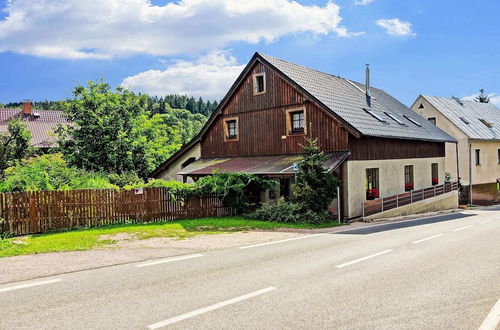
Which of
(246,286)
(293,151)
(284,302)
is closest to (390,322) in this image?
(284,302)

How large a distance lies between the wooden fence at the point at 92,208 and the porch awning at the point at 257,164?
2.65m

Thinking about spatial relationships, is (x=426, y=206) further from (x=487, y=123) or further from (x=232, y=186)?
(x=487, y=123)

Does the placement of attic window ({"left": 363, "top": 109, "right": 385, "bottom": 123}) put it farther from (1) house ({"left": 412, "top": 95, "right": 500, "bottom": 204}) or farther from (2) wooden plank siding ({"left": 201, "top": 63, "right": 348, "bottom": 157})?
(1) house ({"left": 412, "top": 95, "right": 500, "bottom": 204})

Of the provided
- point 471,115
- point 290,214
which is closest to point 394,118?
point 290,214

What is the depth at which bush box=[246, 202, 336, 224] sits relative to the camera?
55.8 feet

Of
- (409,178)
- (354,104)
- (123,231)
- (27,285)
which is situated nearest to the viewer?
(27,285)

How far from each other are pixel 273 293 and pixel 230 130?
19955 millimetres

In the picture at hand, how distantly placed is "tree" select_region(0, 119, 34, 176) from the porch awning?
14310 millimetres

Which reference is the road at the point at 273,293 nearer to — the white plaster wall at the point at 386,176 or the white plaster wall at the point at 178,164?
the white plaster wall at the point at 386,176

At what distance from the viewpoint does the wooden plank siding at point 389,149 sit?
2043 cm

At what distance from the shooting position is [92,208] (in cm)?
1500

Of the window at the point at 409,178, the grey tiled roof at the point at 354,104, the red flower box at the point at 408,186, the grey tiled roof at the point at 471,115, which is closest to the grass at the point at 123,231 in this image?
the grey tiled roof at the point at 354,104

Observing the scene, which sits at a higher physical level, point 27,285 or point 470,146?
point 470,146

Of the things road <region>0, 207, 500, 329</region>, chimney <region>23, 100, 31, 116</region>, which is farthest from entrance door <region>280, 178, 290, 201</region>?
chimney <region>23, 100, 31, 116</region>
